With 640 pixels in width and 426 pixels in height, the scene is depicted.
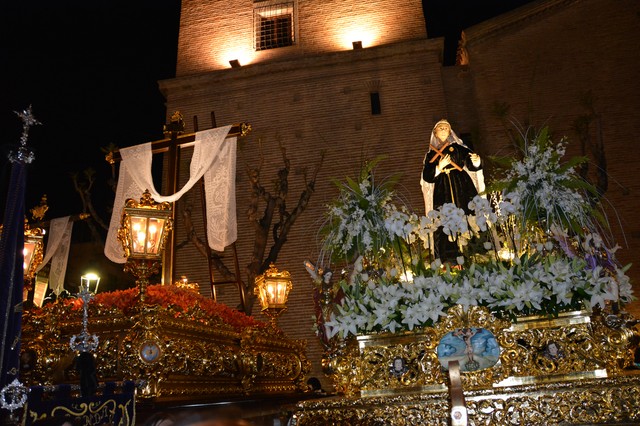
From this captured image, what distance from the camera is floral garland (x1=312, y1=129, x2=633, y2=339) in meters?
3.82

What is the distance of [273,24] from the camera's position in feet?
62.7

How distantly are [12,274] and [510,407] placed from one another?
4218 mm

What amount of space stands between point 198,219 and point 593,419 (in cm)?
1456

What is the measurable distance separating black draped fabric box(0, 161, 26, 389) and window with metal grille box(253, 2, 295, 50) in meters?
14.0

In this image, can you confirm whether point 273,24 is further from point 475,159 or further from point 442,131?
point 475,159

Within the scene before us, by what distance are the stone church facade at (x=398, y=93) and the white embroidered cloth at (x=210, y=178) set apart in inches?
262

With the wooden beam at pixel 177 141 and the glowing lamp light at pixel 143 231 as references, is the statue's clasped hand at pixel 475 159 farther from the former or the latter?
the wooden beam at pixel 177 141

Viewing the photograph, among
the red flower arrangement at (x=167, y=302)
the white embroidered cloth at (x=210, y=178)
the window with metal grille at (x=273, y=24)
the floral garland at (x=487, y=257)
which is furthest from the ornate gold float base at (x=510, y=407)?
the window with metal grille at (x=273, y=24)

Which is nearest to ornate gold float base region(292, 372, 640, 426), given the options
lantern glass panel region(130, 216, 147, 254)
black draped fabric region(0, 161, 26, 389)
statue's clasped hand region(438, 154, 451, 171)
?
black draped fabric region(0, 161, 26, 389)

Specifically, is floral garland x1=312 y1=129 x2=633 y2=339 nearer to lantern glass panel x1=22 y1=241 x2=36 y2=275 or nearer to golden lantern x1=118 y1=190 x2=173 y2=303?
golden lantern x1=118 y1=190 x2=173 y2=303

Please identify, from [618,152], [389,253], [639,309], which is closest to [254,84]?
[618,152]

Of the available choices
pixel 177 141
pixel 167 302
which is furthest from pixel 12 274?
pixel 177 141

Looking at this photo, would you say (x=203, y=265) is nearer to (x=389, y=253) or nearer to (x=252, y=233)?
(x=252, y=233)

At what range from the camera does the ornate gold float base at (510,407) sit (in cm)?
323
